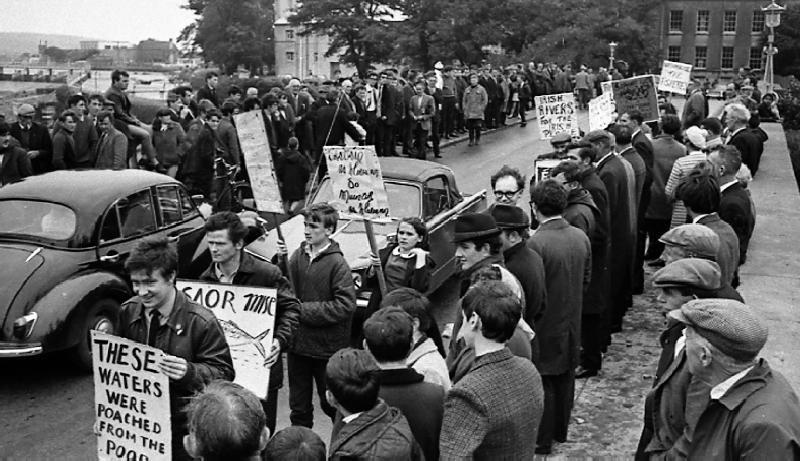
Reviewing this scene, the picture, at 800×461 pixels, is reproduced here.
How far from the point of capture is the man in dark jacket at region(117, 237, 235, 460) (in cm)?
467

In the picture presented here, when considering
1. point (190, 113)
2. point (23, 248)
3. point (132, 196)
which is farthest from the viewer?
point (190, 113)

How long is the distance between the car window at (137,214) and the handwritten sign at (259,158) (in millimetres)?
2369

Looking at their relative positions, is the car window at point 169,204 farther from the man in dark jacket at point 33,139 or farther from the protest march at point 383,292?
the man in dark jacket at point 33,139

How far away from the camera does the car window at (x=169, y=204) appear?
9.88m

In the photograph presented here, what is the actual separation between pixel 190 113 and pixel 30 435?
1003cm

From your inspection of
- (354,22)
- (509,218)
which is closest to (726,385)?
(509,218)

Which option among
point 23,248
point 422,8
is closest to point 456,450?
point 23,248

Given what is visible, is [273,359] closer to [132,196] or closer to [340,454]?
[340,454]

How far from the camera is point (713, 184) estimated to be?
694 cm

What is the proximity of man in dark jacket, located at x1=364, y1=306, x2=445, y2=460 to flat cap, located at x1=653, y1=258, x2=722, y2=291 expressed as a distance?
1575 mm

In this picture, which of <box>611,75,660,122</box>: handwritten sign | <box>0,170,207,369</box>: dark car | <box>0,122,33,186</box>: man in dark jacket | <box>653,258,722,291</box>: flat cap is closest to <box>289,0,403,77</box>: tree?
<box>611,75,660,122</box>: handwritten sign

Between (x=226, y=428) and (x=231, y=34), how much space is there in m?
80.7

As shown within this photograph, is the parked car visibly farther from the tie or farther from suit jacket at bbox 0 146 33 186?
the tie

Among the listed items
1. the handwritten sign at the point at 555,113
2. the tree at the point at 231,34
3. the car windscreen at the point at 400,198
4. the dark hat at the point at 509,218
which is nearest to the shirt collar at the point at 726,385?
the dark hat at the point at 509,218
